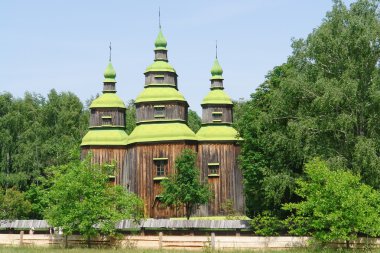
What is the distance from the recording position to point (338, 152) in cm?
3491

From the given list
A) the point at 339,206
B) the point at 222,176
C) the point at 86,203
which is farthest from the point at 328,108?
the point at 222,176

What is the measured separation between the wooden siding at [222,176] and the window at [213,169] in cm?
26

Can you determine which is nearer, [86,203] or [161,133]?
[86,203]

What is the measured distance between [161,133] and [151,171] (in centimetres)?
A: 334

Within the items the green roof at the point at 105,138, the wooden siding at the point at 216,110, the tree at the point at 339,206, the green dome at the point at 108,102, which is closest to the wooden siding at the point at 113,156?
the green roof at the point at 105,138

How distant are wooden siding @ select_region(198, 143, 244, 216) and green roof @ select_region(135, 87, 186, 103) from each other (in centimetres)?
488

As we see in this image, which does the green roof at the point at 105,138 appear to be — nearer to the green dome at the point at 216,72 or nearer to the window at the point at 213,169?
the window at the point at 213,169

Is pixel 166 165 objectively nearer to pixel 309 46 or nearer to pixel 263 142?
pixel 263 142

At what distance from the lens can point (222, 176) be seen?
5231 centimetres

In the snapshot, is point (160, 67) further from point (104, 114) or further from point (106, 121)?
point (106, 121)

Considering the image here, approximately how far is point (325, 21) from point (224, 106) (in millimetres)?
20715

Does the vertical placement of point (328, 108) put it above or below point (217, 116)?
below

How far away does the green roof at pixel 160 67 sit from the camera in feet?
182

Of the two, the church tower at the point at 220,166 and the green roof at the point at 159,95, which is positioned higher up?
the green roof at the point at 159,95
